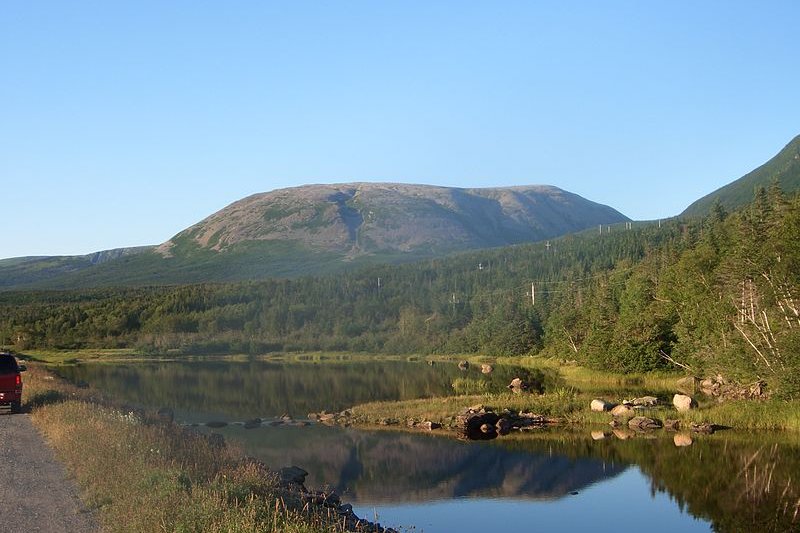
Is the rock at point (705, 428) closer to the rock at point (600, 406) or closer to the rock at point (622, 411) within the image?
the rock at point (622, 411)

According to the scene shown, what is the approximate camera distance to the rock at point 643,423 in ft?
166

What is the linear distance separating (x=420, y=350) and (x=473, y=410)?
11270cm

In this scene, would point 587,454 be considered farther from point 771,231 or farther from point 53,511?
point 53,511

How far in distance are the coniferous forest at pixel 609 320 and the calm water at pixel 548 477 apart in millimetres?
12076

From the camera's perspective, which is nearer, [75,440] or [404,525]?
[75,440]

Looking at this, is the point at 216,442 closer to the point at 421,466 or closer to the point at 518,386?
the point at 421,466

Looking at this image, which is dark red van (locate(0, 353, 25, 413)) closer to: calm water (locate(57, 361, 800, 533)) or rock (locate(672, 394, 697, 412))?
calm water (locate(57, 361, 800, 533))

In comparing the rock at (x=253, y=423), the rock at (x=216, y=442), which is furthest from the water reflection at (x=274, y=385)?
the rock at (x=216, y=442)

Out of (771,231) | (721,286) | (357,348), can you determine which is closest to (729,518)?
(771,231)

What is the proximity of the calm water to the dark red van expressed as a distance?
1346cm

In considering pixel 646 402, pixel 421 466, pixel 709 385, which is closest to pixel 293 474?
pixel 421 466

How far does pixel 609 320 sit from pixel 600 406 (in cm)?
3920

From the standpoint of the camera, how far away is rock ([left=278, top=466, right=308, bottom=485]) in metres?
34.8

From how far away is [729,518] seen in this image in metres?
29.6
